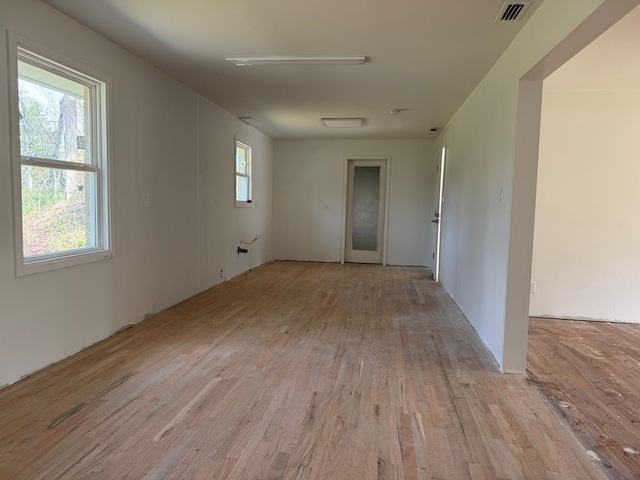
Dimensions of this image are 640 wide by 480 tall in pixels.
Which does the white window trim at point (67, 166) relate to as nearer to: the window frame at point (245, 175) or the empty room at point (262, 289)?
the empty room at point (262, 289)

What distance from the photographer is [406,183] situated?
7539 millimetres

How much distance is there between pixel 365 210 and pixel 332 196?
68 centimetres

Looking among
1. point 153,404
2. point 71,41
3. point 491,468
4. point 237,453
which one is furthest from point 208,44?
point 491,468

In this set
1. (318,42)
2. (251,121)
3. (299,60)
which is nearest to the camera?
(318,42)

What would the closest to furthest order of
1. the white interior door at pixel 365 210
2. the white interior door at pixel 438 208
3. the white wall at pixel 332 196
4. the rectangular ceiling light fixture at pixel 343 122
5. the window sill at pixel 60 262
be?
the window sill at pixel 60 262
the rectangular ceiling light fixture at pixel 343 122
the white interior door at pixel 438 208
the white wall at pixel 332 196
the white interior door at pixel 365 210

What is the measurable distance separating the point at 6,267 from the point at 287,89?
298 cm

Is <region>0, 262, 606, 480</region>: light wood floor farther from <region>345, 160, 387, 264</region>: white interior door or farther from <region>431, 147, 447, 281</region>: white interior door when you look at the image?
<region>345, 160, 387, 264</region>: white interior door

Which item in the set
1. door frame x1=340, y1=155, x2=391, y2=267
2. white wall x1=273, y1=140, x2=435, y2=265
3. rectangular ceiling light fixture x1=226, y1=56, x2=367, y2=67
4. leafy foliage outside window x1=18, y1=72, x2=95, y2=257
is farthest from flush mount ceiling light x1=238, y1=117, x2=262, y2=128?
leafy foliage outside window x1=18, y1=72, x2=95, y2=257

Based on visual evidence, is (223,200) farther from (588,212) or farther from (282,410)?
(588,212)

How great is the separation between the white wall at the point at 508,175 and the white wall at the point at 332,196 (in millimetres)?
3259

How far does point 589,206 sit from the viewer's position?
161 inches

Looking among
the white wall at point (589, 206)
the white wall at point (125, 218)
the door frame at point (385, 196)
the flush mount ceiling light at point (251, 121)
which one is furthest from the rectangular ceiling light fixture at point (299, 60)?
the door frame at point (385, 196)

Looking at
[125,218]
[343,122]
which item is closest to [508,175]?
[125,218]

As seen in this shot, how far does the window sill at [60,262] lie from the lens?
2463mm
